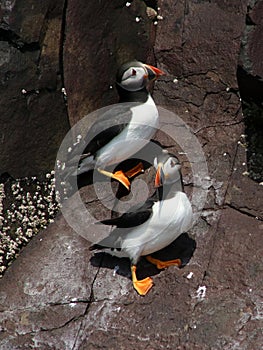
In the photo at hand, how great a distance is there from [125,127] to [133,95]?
0.31 metres

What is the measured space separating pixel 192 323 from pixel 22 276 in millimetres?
1274

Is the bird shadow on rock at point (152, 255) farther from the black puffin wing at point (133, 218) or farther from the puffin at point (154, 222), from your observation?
the black puffin wing at point (133, 218)

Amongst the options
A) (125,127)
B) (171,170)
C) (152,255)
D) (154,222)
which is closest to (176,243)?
(152,255)

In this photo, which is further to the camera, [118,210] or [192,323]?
[118,210]

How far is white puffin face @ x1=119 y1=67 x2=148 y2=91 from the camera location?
630 centimetres

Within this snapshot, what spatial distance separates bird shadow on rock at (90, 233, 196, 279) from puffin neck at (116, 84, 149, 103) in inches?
43.6

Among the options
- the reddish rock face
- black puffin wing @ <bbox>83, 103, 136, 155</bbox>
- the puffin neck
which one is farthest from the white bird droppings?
the puffin neck

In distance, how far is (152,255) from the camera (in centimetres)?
579

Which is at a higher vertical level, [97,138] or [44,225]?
[97,138]

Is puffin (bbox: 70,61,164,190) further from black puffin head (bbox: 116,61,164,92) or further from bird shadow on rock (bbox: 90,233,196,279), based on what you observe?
bird shadow on rock (bbox: 90,233,196,279)

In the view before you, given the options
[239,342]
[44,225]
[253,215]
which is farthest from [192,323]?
[44,225]

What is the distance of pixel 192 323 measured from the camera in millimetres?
5270

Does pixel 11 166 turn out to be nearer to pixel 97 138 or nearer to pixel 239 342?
pixel 97 138

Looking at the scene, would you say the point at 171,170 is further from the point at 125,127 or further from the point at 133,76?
the point at 133,76
